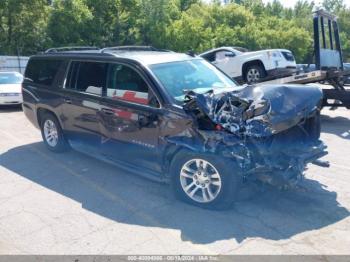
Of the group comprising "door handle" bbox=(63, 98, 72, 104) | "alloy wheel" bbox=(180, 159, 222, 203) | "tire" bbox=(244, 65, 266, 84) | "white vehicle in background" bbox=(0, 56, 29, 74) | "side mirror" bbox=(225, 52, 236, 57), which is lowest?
"white vehicle in background" bbox=(0, 56, 29, 74)

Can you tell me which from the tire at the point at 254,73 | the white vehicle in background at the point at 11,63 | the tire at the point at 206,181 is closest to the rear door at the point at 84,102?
the tire at the point at 206,181

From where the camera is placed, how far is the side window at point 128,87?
16.4 feet

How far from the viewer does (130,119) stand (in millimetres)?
5145

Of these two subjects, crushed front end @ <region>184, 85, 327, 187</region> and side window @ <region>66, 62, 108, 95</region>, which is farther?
side window @ <region>66, 62, 108, 95</region>

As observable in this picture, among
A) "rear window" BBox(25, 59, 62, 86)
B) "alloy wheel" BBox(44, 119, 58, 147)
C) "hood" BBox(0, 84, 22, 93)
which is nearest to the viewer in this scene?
"rear window" BBox(25, 59, 62, 86)

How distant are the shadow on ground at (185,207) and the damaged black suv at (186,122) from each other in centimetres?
26

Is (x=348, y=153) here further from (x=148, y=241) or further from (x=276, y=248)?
(x=148, y=241)

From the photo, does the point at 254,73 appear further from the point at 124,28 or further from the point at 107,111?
the point at 124,28

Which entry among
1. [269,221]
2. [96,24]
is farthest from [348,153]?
[96,24]

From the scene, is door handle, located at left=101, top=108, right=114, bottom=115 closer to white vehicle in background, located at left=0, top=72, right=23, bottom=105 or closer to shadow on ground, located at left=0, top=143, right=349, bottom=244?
shadow on ground, located at left=0, top=143, right=349, bottom=244

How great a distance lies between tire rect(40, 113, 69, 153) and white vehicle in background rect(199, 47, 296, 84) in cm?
611

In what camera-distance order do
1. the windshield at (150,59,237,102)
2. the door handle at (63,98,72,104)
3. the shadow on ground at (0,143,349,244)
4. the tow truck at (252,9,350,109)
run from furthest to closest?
the tow truck at (252,9,350,109)
the door handle at (63,98,72,104)
the windshield at (150,59,237,102)
the shadow on ground at (0,143,349,244)

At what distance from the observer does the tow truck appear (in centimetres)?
911

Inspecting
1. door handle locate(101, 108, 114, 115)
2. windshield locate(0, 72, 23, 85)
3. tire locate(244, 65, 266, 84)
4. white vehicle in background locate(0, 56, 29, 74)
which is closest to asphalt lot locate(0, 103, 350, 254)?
door handle locate(101, 108, 114, 115)
